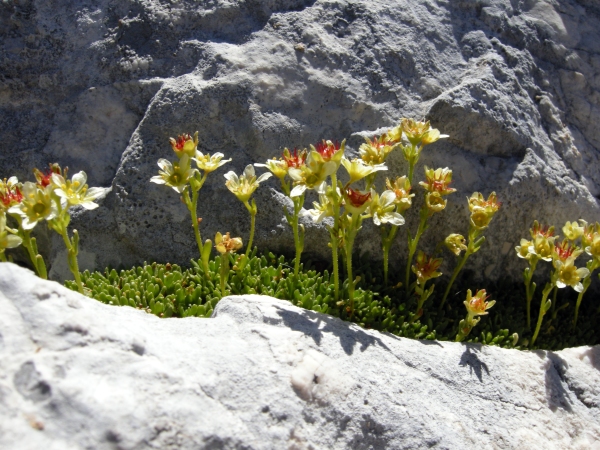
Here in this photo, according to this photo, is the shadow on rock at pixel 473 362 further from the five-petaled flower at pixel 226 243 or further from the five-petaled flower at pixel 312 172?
the five-petaled flower at pixel 226 243

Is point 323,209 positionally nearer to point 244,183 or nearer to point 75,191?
point 244,183

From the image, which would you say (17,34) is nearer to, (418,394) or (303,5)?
(303,5)

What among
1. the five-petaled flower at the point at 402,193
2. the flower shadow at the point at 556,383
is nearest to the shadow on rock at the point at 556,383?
the flower shadow at the point at 556,383

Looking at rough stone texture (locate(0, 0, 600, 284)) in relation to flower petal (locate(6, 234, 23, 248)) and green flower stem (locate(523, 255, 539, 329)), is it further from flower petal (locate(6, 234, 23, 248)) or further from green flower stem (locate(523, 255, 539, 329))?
flower petal (locate(6, 234, 23, 248))

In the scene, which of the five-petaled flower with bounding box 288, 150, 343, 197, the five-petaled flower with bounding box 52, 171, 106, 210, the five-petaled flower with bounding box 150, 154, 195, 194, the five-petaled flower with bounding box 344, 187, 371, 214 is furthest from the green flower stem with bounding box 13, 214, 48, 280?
the five-petaled flower with bounding box 344, 187, 371, 214

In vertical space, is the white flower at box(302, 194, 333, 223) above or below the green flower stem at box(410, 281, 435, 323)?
above

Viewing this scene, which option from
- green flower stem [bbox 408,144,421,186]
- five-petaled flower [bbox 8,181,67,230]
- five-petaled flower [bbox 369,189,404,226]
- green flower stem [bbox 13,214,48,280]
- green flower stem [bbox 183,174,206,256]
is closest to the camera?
five-petaled flower [bbox 8,181,67,230]

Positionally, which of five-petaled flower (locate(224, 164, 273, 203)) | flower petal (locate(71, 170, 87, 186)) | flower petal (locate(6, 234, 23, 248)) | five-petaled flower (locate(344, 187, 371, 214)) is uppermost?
five-petaled flower (locate(344, 187, 371, 214))
